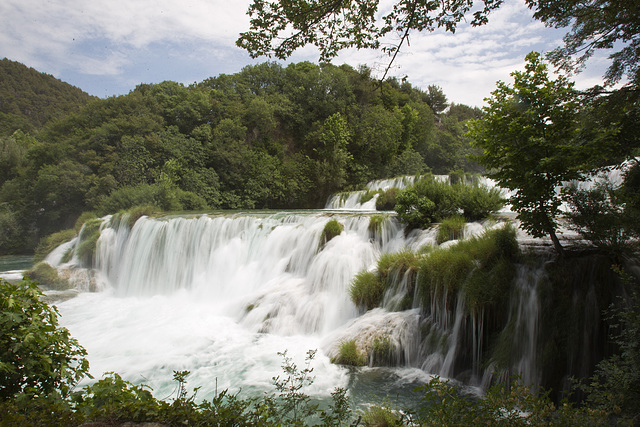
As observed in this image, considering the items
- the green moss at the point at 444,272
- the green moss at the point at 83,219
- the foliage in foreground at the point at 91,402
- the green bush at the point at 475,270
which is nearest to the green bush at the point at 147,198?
the green moss at the point at 83,219

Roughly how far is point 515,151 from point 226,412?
5519 mm

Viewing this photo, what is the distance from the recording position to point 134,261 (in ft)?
49.0

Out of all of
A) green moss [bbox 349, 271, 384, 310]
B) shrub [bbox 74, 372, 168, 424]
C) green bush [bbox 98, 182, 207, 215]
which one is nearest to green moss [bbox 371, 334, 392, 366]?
green moss [bbox 349, 271, 384, 310]

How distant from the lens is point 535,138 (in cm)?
566

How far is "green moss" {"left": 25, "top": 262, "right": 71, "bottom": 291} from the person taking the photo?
14.3 m

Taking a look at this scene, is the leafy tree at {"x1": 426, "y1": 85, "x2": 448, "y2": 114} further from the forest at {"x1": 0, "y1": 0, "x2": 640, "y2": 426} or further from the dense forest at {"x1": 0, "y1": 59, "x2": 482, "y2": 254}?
the forest at {"x1": 0, "y1": 0, "x2": 640, "y2": 426}

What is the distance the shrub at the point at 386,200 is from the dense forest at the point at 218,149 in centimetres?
711

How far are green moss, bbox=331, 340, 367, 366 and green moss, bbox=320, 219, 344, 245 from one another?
4.40 meters

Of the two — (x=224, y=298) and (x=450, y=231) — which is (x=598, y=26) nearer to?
(x=450, y=231)

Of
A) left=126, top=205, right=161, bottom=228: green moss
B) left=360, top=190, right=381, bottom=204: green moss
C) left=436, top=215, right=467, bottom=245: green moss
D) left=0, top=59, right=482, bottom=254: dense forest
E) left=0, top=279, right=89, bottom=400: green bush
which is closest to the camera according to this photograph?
left=0, top=279, right=89, bottom=400: green bush

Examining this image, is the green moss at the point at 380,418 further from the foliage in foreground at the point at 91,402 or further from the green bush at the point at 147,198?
the green bush at the point at 147,198

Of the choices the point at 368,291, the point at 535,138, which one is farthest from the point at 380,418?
the point at 535,138

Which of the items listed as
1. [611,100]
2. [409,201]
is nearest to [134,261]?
[409,201]

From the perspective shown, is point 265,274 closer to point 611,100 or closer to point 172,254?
point 172,254
